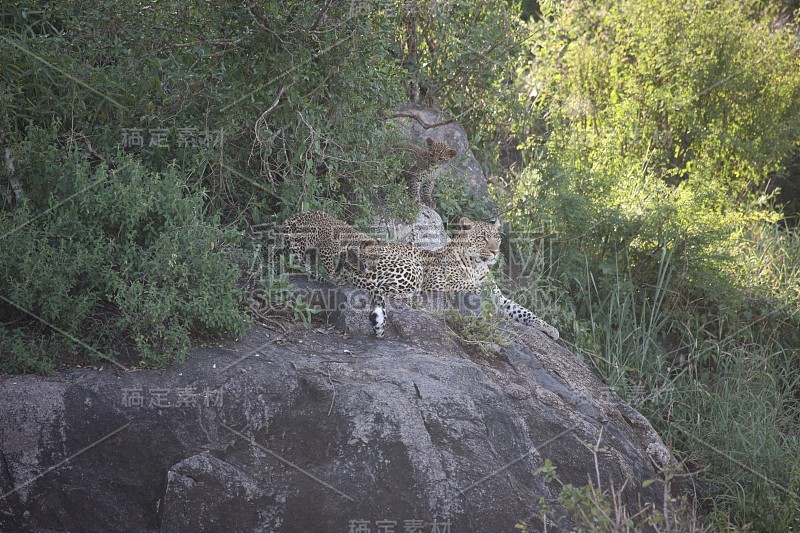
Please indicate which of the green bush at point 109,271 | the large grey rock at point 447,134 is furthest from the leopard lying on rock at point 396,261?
the large grey rock at point 447,134

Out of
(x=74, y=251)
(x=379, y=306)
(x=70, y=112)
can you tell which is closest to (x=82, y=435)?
(x=74, y=251)

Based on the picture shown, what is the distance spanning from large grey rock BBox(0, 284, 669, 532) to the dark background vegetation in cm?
35

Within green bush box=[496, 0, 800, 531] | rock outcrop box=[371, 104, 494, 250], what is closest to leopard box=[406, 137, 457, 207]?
rock outcrop box=[371, 104, 494, 250]

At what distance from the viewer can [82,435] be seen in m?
5.19

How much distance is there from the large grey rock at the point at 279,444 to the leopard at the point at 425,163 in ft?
9.61

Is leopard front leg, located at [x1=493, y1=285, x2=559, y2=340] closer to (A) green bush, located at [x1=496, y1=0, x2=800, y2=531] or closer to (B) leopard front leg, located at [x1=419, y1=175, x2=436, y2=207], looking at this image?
(A) green bush, located at [x1=496, y1=0, x2=800, y2=531]

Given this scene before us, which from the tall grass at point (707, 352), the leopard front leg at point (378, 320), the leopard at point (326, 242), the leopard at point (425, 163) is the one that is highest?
the leopard at point (425, 163)

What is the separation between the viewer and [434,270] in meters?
7.42

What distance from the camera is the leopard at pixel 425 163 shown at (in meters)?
8.90

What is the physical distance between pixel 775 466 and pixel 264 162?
5271mm

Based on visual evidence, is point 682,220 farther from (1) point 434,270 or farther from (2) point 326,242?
(2) point 326,242

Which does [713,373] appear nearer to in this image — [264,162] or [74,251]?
[264,162]

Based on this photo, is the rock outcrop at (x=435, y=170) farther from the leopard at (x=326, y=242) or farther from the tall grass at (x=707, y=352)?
the tall grass at (x=707, y=352)

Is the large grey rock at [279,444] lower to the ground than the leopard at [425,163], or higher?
lower
